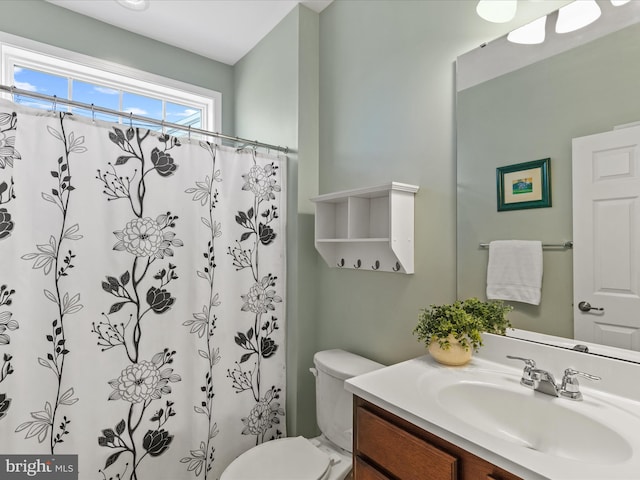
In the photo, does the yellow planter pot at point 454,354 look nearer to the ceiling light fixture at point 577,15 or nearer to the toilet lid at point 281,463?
the toilet lid at point 281,463

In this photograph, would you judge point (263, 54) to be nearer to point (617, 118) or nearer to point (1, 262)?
point (1, 262)

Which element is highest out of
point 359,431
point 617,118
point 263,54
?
point 263,54

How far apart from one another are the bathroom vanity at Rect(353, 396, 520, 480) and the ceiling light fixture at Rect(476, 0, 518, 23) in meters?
1.39

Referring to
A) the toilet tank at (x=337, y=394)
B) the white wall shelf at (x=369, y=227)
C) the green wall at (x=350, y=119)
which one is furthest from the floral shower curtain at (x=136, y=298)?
the toilet tank at (x=337, y=394)

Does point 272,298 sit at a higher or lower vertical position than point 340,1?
lower

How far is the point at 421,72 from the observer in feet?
5.01

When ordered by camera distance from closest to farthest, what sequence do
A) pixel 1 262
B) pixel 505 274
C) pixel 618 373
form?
pixel 618 373 → pixel 505 274 → pixel 1 262

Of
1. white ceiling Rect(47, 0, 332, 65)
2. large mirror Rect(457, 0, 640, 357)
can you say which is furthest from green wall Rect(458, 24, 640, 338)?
white ceiling Rect(47, 0, 332, 65)

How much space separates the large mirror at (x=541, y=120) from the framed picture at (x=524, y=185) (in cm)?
2

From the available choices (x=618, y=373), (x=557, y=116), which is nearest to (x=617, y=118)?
(x=557, y=116)

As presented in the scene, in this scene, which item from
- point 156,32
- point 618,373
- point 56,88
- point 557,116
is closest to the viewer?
point 618,373

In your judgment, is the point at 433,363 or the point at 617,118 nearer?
the point at 617,118

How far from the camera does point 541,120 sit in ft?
3.72

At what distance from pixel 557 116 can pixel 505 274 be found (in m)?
0.53
